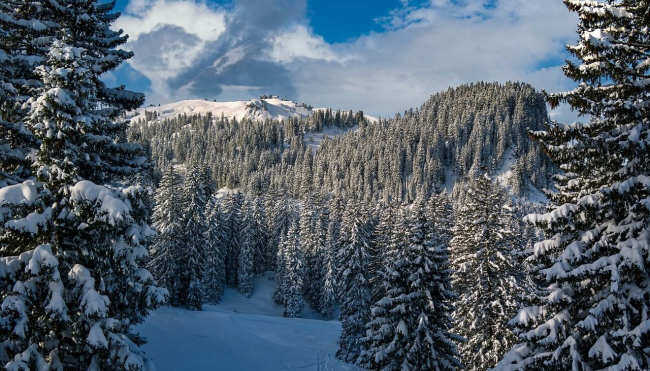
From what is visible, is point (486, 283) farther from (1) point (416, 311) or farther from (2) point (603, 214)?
(2) point (603, 214)

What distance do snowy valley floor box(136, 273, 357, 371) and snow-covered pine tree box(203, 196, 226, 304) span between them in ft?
37.4

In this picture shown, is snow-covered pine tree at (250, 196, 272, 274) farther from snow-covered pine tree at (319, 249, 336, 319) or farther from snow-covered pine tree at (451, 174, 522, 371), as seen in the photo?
snow-covered pine tree at (451, 174, 522, 371)

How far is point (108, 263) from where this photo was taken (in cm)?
999

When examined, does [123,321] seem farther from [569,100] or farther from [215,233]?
[215,233]

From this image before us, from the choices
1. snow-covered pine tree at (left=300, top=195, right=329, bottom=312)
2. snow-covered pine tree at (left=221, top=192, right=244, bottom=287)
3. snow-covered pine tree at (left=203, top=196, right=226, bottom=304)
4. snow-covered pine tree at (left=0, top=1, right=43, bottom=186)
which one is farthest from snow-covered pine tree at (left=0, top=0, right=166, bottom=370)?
snow-covered pine tree at (left=221, top=192, right=244, bottom=287)

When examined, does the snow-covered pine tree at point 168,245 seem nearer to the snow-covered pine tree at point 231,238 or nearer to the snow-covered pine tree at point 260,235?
the snow-covered pine tree at point 231,238

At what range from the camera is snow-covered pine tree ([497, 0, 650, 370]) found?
27.3 feet

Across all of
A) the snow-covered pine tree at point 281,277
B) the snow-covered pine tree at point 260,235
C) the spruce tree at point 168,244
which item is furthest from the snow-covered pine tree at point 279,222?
the spruce tree at point 168,244

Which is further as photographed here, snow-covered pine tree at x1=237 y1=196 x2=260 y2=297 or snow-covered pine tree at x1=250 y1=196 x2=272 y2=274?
snow-covered pine tree at x1=250 y1=196 x2=272 y2=274

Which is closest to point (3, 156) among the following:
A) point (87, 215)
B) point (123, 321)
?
point (87, 215)

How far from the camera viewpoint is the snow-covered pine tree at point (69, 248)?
8508mm

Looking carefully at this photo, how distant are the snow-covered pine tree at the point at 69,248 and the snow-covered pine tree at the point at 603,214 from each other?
10185 millimetres

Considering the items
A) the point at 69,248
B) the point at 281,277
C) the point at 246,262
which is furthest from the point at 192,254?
the point at 69,248

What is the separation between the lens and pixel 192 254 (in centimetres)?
4097
